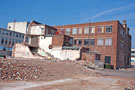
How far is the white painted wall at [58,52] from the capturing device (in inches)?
1321

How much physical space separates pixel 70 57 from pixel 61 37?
5.71 metres

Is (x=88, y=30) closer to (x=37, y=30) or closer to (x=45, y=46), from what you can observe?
(x=45, y=46)

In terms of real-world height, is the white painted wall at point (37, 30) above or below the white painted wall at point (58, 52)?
above

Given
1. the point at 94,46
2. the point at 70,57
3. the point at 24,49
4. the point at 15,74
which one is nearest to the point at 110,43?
the point at 94,46

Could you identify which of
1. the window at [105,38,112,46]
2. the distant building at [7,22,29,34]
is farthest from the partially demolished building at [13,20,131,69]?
the distant building at [7,22,29,34]

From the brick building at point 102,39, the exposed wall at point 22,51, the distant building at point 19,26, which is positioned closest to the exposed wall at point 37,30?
the exposed wall at point 22,51

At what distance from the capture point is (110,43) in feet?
136

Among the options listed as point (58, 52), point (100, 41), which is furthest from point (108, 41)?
point (58, 52)

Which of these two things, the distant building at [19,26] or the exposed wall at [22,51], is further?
the distant building at [19,26]

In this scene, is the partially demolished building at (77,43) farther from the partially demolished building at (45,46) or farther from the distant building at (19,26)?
the distant building at (19,26)

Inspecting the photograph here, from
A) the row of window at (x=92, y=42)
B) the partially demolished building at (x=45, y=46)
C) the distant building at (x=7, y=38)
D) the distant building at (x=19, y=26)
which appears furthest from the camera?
the distant building at (x=19, y=26)

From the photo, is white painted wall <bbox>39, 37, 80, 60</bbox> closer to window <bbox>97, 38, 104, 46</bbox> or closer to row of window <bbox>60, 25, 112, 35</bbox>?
window <bbox>97, 38, 104, 46</bbox>

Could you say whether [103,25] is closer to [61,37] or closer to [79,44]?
[79,44]

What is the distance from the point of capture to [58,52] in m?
35.7
